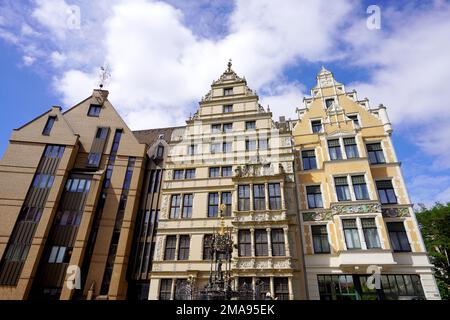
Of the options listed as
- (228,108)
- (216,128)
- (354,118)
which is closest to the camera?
(354,118)

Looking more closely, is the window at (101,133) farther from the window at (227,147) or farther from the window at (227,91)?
the window at (227,91)

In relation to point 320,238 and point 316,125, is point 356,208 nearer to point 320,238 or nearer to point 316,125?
point 320,238

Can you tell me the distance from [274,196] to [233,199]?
10.8ft

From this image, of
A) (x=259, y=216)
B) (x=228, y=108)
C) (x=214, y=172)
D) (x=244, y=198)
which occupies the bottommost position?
(x=259, y=216)

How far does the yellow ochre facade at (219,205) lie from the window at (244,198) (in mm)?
83

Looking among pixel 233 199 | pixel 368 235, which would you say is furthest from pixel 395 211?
pixel 233 199

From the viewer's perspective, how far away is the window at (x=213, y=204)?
2117 cm

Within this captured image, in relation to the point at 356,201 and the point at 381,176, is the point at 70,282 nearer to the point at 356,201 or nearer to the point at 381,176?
the point at 356,201

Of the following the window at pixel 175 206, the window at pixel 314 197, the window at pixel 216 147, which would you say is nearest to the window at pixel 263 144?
the window at pixel 216 147

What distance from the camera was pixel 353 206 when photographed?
18328mm

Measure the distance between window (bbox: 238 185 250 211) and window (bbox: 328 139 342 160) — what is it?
734 cm

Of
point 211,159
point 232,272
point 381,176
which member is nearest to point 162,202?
point 211,159

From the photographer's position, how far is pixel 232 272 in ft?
58.7
